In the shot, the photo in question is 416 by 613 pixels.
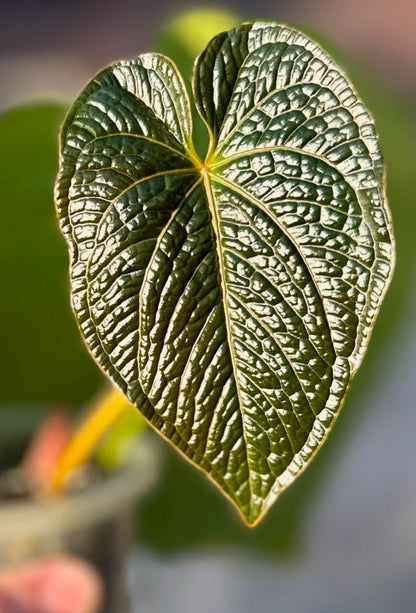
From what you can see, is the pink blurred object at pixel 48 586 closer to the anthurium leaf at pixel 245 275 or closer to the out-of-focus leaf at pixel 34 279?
the out-of-focus leaf at pixel 34 279

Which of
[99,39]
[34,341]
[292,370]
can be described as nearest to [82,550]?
[34,341]

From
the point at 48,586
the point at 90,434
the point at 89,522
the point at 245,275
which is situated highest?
the point at 245,275

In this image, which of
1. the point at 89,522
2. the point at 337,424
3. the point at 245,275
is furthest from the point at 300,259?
the point at 337,424

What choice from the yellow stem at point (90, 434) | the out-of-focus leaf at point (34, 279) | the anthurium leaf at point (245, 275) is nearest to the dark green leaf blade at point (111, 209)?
the anthurium leaf at point (245, 275)

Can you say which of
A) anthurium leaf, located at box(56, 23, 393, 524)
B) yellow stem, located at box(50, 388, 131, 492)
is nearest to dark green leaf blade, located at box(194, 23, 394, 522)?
anthurium leaf, located at box(56, 23, 393, 524)

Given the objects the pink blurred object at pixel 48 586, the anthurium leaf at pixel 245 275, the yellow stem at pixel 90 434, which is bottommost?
the pink blurred object at pixel 48 586

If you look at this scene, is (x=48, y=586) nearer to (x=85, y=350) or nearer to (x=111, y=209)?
(x=85, y=350)
